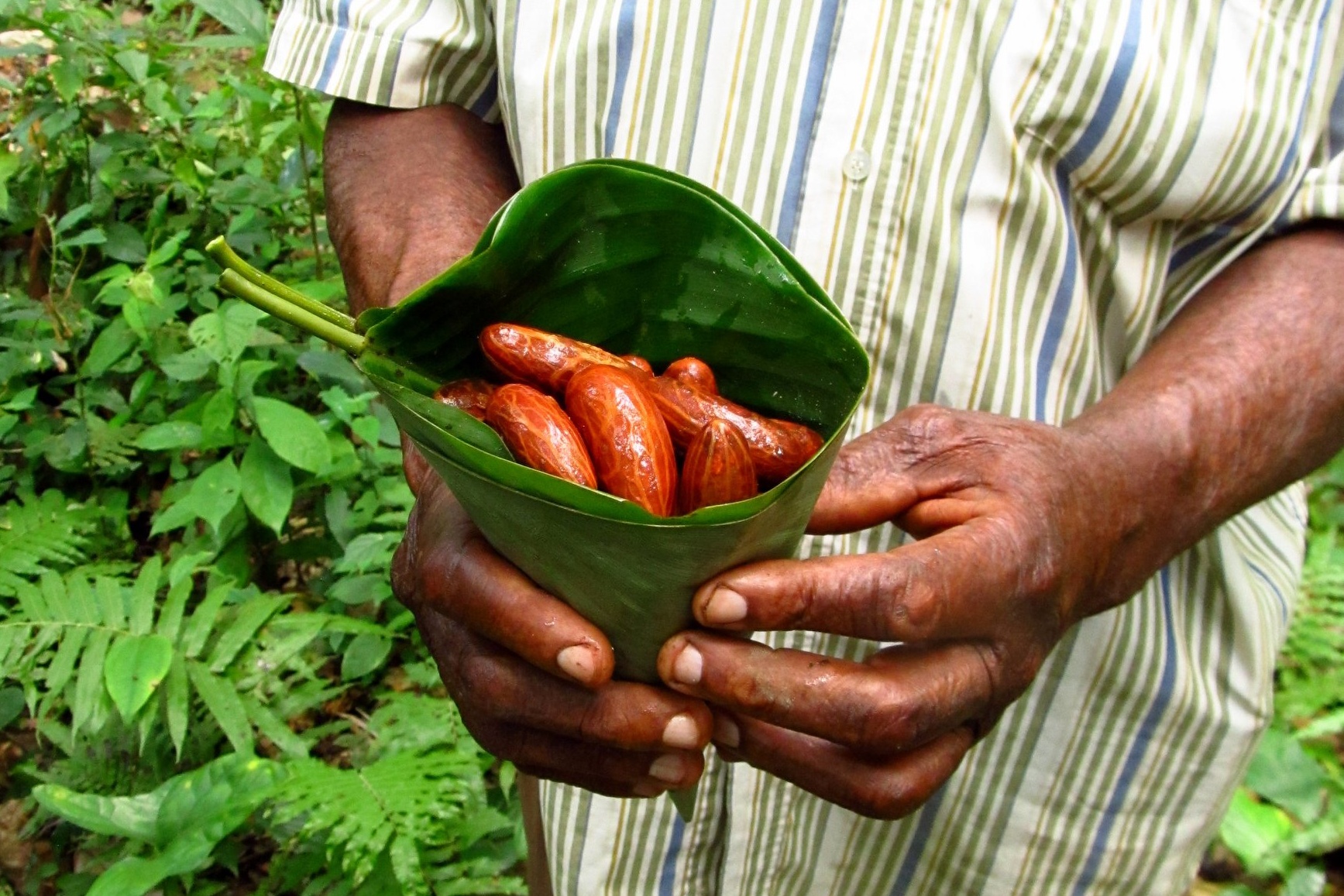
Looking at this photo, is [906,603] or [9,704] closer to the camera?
[906,603]

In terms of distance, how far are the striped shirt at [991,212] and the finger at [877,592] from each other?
1.07ft

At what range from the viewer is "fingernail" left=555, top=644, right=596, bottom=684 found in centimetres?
72

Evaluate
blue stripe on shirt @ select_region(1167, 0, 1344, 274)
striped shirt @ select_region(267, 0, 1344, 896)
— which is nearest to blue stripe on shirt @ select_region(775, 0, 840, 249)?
striped shirt @ select_region(267, 0, 1344, 896)

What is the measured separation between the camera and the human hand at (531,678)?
0.74m

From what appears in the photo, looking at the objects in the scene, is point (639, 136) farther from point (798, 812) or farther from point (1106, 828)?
point (1106, 828)

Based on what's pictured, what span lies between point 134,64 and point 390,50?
1.18 m

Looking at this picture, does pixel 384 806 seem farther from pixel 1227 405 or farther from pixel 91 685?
pixel 1227 405

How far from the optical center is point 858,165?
1016mm

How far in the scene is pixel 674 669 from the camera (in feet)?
2.49

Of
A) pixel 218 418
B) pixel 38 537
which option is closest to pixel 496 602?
pixel 218 418

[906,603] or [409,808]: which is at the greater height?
[906,603]

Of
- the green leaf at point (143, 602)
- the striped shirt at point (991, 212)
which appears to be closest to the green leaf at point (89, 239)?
the green leaf at point (143, 602)

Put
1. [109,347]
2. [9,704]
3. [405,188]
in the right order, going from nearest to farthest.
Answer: [405,188], [9,704], [109,347]

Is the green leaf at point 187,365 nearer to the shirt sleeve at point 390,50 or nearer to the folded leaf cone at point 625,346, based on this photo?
the shirt sleeve at point 390,50
